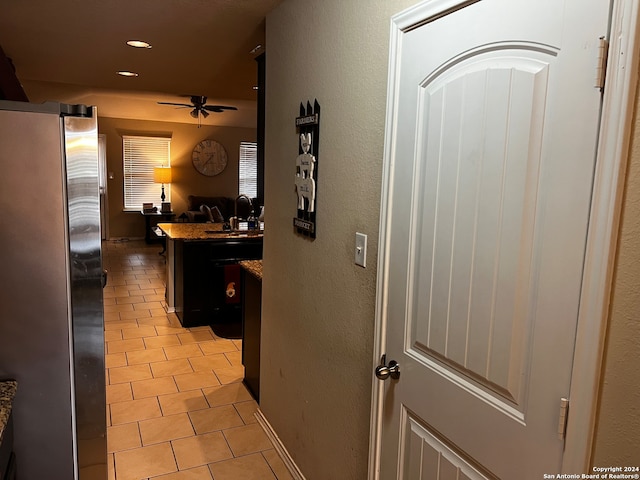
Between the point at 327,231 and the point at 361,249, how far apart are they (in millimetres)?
293

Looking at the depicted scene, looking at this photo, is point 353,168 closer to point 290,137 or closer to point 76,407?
point 290,137

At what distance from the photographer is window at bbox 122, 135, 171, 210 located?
9422mm

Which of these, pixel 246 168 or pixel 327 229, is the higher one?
pixel 246 168

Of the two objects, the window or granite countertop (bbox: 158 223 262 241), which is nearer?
granite countertop (bbox: 158 223 262 241)

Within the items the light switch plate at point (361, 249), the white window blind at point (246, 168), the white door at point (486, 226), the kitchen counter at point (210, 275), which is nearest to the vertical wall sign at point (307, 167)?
the light switch plate at point (361, 249)

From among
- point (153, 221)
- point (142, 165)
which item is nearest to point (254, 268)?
point (153, 221)

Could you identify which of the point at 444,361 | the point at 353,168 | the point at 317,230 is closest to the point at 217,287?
the point at 317,230

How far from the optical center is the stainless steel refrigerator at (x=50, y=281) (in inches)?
56.2

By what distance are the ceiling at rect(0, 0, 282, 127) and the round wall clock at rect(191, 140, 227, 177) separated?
15.8 feet

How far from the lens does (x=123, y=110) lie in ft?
29.2

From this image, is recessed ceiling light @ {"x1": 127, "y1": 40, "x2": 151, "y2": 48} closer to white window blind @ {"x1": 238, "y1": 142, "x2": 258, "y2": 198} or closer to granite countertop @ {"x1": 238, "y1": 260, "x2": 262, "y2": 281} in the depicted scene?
granite countertop @ {"x1": 238, "y1": 260, "x2": 262, "y2": 281}

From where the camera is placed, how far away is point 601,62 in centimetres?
91

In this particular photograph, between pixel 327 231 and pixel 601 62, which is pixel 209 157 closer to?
pixel 327 231

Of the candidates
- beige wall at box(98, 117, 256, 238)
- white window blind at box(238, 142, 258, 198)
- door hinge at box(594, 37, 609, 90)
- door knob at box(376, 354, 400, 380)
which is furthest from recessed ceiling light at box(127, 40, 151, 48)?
white window blind at box(238, 142, 258, 198)
